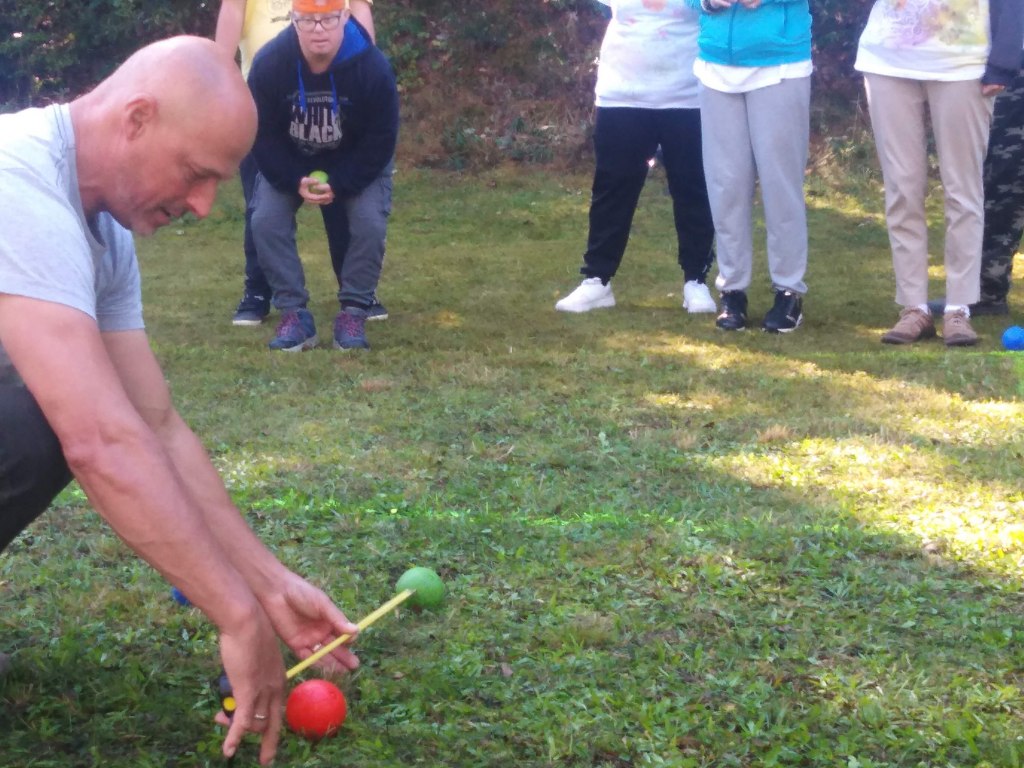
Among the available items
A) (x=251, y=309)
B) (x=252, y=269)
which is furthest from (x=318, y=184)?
(x=251, y=309)

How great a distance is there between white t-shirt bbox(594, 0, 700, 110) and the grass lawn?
1.11 m

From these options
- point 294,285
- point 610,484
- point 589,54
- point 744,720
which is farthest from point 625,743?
point 589,54

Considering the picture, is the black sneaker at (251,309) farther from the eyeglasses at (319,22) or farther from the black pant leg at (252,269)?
the eyeglasses at (319,22)

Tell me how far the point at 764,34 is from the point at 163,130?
370 centimetres

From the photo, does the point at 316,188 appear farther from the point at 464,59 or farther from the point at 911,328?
the point at 464,59

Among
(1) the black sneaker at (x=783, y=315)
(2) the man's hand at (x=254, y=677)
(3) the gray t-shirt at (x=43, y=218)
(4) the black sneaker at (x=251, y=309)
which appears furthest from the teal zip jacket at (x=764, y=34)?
(2) the man's hand at (x=254, y=677)

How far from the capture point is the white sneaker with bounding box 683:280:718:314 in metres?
5.84

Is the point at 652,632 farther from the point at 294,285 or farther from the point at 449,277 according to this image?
the point at 449,277

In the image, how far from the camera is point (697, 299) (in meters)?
5.84

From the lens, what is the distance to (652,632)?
8.05 ft

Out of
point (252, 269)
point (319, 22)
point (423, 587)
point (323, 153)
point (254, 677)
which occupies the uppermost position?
point (319, 22)

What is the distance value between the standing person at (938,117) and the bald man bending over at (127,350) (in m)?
3.59

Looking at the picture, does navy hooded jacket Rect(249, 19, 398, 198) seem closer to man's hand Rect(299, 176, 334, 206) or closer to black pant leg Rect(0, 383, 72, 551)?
man's hand Rect(299, 176, 334, 206)

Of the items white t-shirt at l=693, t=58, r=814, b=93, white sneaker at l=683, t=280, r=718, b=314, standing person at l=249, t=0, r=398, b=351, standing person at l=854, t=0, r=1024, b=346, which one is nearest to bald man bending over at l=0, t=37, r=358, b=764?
standing person at l=249, t=0, r=398, b=351
